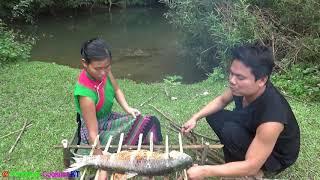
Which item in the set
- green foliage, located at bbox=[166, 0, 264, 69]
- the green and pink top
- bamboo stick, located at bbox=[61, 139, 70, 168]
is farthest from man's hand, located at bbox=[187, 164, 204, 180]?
green foliage, located at bbox=[166, 0, 264, 69]

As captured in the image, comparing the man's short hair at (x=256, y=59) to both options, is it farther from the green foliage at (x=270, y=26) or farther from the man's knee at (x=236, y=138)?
the green foliage at (x=270, y=26)

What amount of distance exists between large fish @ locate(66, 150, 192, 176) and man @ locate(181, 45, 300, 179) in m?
0.13

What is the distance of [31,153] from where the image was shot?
350cm

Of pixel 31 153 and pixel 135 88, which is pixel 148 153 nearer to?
pixel 31 153

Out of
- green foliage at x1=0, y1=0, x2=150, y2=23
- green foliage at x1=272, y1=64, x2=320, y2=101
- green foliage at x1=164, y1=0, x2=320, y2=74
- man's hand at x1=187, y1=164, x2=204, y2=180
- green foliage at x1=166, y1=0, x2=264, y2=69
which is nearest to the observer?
man's hand at x1=187, y1=164, x2=204, y2=180

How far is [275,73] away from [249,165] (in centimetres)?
349

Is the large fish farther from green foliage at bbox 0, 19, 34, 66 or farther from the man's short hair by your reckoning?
green foliage at bbox 0, 19, 34, 66

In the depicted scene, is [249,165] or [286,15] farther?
[286,15]

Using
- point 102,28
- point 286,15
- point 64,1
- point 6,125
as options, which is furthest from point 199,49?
point 64,1

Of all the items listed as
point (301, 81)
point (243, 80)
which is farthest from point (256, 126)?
point (301, 81)

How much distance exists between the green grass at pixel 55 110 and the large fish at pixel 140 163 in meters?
1.19

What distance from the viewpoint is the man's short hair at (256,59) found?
7.49 ft

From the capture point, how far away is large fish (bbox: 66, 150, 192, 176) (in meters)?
2.10

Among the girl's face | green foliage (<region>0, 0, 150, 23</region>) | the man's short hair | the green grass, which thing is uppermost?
the man's short hair
